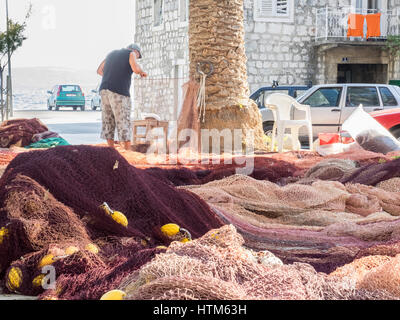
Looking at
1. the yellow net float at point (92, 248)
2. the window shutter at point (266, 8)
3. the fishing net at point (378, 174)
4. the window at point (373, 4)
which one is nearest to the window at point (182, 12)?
the window shutter at point (266, 8)

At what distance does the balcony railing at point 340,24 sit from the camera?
22109 mm

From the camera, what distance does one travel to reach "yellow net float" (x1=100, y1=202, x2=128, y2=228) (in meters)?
3.18

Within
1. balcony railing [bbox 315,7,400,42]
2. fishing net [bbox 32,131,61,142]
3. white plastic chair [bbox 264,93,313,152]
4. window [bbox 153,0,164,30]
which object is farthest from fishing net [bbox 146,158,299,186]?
window [bbox 153,0,164,30]

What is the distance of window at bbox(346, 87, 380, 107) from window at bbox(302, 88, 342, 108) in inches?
10.0

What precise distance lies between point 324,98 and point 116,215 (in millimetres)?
11183

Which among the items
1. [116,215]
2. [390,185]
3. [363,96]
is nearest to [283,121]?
[363,96]

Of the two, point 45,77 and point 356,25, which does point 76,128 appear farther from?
point 45,77

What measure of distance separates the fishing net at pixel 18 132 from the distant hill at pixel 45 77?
72.5 m

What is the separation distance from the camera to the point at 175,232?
328 cm

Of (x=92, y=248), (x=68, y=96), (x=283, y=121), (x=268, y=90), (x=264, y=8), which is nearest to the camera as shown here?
(x=92, y=248)

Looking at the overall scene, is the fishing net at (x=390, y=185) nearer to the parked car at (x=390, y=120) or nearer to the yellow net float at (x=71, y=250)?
the yellow net float at (x=71, y=250)
